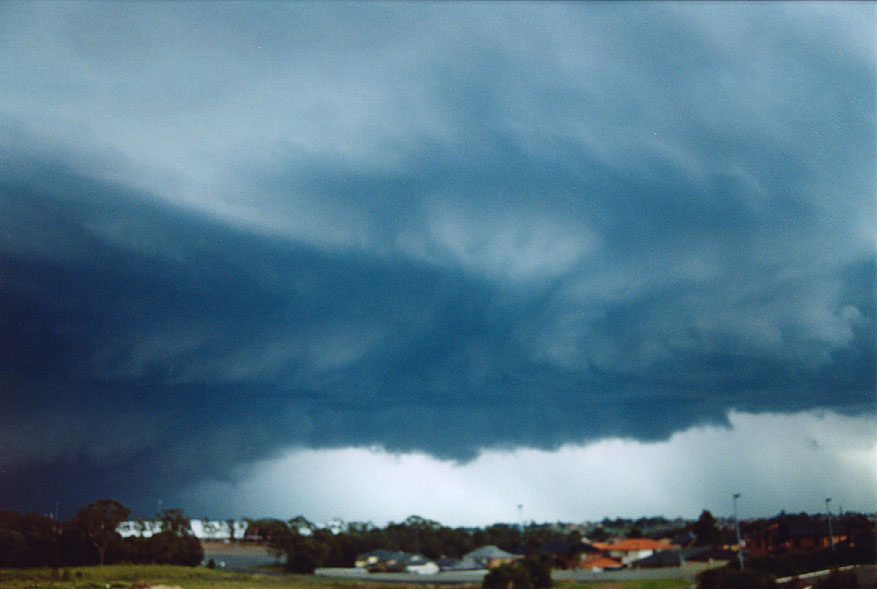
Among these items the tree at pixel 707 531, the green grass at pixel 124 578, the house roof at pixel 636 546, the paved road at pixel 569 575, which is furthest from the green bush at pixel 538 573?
the tree at pixel 707 531

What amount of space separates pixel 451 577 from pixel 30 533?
4705cm

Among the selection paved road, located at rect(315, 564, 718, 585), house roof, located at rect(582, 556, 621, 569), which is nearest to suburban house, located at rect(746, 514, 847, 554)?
paved road, located at rect(315, 564, 718, 585)

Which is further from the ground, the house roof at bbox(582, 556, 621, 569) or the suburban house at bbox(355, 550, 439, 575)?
the suburban house at bbox(355, 550, 439, 575)

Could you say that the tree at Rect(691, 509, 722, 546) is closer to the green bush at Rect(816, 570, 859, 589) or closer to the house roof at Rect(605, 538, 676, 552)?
the house roof at Rect(605, 538, 676, 552)

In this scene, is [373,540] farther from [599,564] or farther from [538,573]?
[538,573]

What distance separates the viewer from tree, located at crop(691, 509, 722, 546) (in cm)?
9169

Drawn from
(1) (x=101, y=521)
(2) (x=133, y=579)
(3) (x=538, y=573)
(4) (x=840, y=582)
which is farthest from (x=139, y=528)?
(4) (x=840, y=582)

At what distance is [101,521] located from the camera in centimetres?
4641

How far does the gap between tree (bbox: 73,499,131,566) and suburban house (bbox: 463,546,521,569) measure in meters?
55.0

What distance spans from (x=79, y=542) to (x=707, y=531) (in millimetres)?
78485

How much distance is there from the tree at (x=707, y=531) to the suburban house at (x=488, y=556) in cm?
2487

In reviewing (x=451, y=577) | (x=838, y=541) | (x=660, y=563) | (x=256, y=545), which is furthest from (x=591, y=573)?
(x=256, y=545)

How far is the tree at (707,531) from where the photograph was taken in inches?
3610

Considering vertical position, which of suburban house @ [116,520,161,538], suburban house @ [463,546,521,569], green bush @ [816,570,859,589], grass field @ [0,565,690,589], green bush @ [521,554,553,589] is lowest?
suburban house @ [463,546,521,569]
